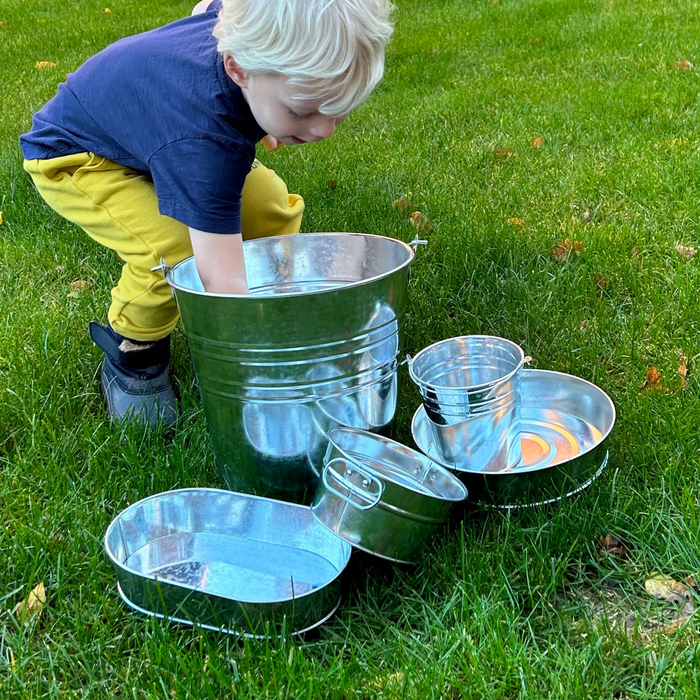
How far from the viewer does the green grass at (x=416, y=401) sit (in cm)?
133

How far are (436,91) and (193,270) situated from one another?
344 cm

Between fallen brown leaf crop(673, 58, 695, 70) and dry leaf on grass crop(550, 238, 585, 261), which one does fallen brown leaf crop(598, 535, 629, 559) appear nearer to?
dry leaf on grass crop(550, 238, 585, 261)

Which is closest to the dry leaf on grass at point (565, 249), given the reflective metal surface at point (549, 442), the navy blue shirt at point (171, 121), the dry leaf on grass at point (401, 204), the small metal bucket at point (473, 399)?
the dry leaf on grass at point (401, 204)

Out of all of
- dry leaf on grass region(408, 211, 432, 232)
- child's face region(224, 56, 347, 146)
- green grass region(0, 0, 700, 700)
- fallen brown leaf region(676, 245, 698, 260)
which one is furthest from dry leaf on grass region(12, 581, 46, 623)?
fallen brown leaf region(676, 245, 698, 260)

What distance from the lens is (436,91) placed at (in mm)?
4859

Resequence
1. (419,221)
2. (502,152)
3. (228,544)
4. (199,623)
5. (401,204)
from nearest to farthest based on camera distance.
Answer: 1. (199,623)
2. (228,544)
3. (419,221)
4. (401,204)
5. (502,152)

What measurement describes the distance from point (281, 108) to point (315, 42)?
182 mm

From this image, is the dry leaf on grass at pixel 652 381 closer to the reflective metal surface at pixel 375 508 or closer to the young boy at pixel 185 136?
the reflective metal surface at pixel 375 508

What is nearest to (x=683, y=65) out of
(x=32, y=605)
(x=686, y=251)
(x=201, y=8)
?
(x=686, y=251)

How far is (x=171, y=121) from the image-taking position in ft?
5.59

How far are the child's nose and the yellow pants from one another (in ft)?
1.68

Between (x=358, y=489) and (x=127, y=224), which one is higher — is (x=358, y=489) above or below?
below

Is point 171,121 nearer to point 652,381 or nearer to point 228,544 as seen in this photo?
point 228,544

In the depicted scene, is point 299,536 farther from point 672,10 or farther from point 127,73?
point 672,10
